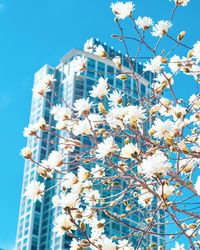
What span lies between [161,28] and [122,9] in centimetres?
28

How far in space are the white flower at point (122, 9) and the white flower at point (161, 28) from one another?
203 millimetres

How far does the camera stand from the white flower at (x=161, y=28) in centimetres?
348

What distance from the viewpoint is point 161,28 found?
3488mm

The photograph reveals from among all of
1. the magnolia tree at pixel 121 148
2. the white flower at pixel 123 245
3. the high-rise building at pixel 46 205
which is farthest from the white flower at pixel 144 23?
the high-rise building at pixel 46 205

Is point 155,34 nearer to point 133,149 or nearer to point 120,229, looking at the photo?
point 133,149

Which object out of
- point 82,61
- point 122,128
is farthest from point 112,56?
point 122,128

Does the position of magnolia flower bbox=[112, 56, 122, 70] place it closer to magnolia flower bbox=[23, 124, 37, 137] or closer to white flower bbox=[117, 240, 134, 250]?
magnolia flower bbox=[23, 124, 37, 137]

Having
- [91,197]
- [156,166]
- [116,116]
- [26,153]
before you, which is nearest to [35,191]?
[26,153]

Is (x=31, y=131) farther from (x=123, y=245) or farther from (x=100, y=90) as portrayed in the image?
(x=123, y=245)

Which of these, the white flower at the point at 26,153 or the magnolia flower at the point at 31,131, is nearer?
the white flower at the point at 26,153

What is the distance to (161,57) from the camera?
11.4 ft

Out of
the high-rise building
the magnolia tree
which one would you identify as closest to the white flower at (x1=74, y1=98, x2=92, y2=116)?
the magnolia tree

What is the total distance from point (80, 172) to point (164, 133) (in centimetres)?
53

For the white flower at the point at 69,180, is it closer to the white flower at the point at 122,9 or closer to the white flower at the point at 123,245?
the white flower at the point at 123,245
